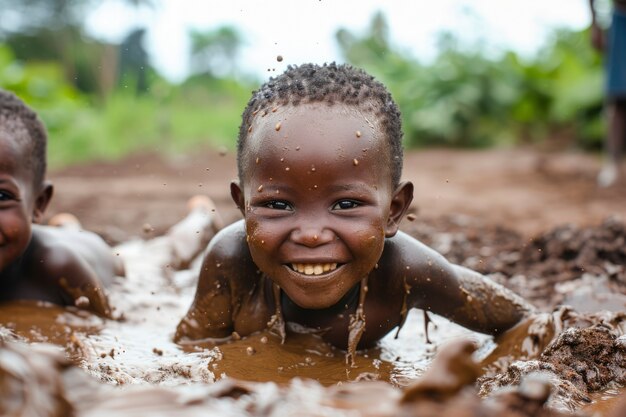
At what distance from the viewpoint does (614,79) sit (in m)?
7.42

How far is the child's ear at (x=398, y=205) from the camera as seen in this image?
9.04 feet

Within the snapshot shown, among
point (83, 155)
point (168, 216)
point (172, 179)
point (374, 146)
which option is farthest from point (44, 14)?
point (374, 146)

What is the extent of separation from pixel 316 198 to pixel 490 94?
1127 cm

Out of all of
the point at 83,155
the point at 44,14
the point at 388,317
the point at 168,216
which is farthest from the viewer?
the point at 44,14

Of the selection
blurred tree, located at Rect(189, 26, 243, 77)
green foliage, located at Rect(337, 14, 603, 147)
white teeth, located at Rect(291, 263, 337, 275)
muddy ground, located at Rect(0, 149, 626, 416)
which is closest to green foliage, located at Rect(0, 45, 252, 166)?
green foliage, located at Rect(337, 14, 603, 147)

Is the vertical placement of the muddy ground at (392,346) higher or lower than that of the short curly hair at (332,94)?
lower

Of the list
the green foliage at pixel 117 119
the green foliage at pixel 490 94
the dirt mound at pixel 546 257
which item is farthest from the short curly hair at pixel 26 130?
the green foliage at pixel 490 94

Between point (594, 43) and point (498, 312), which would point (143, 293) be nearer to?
point (498, 312)

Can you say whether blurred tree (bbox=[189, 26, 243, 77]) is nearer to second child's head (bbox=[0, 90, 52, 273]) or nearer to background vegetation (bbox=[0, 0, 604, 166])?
background vegetation (bbox=[0, 0, 604, 166])

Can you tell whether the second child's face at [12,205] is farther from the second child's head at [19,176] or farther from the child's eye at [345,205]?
the child's eye at [345,205]

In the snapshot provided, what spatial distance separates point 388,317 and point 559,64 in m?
11.1

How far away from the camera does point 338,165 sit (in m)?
2.42

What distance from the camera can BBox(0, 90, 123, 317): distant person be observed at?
3240 millimetres

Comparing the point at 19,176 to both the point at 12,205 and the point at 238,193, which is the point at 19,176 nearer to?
the point at 12,205
